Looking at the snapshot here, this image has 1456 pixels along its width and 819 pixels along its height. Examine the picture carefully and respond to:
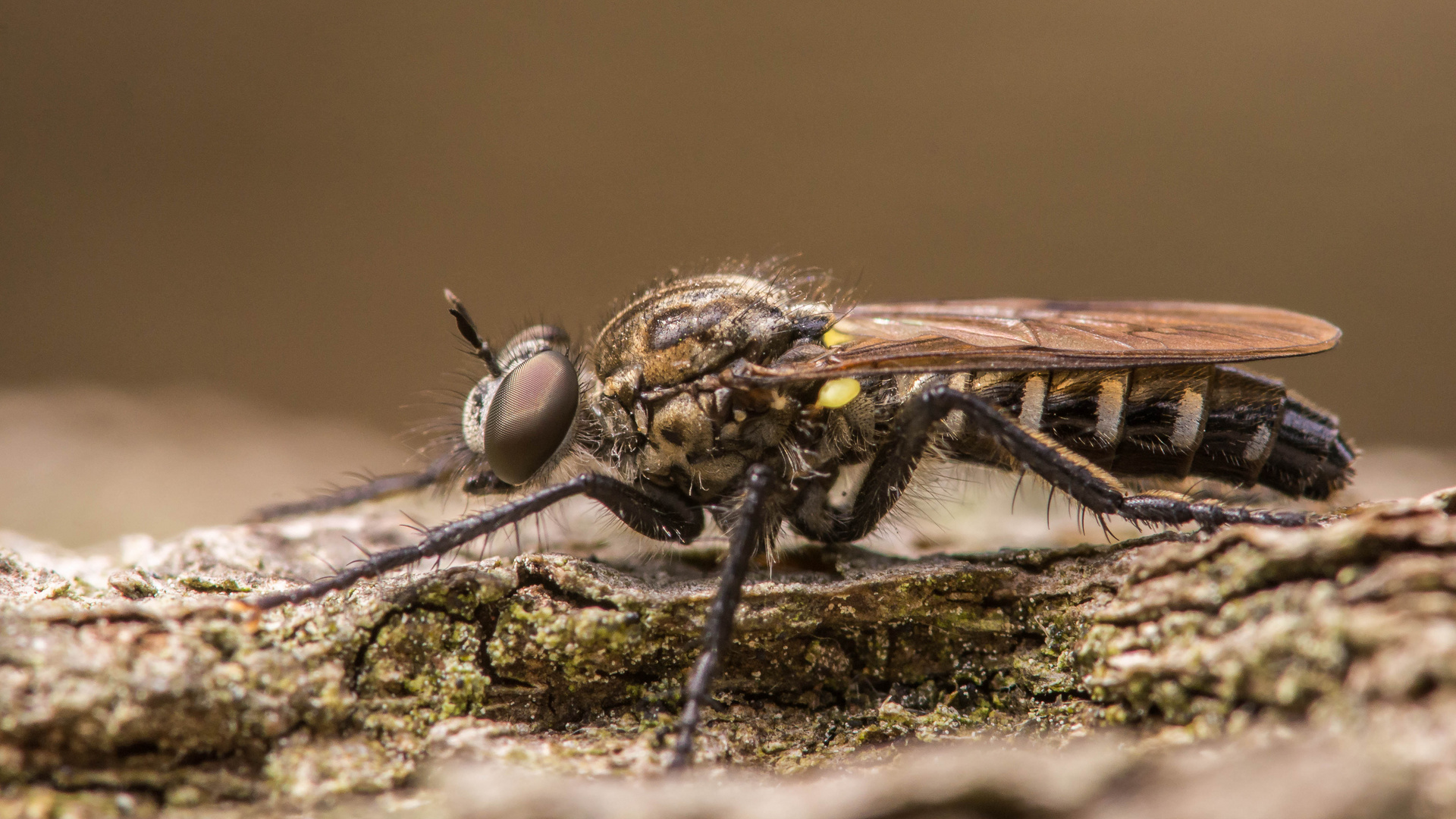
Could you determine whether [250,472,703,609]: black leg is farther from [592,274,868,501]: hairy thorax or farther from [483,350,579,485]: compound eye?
[483,350,579,485]: compound eye

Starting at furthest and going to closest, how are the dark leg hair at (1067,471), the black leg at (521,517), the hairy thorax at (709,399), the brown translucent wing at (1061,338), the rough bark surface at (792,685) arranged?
1. the hairy thorax at (709,399)
2. the brown translucent wing at (1061,338)
3. the dark leg hair at (1067,471)
4. the black leg at (521,517)
5. the rough bark surface at (792,685)

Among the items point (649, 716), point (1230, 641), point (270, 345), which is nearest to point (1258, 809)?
point (1230, 641)

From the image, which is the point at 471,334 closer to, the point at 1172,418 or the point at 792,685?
the point at 792,685

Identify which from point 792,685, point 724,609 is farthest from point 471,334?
point 792,685

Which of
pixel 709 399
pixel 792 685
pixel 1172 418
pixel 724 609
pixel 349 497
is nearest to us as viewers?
pixel 724 609

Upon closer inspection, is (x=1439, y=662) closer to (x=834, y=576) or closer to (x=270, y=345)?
(x=834, y=576)

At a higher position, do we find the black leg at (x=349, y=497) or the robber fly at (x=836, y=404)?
the robber fly at (x=836, y=404)

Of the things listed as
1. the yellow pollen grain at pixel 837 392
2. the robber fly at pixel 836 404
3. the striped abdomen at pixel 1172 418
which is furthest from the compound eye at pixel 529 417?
the striped abdomen at pixel 1172 418

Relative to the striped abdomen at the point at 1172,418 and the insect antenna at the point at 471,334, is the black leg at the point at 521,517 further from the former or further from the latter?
the striped abdomen at the point at 1172,418
